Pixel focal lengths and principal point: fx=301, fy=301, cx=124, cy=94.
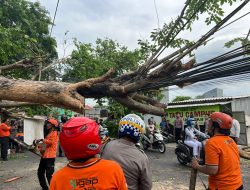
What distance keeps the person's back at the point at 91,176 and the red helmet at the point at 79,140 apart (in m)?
0.07

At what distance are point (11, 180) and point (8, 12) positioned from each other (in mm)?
9115

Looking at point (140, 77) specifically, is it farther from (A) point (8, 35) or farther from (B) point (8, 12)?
(B) point (8, 12)

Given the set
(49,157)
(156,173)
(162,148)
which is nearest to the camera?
(49,157)

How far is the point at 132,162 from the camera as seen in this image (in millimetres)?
2889

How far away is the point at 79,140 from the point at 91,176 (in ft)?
0.79

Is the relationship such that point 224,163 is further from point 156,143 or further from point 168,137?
point 168,137

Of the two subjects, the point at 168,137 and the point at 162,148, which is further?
the point at 168,137

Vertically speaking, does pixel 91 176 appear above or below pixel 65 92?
below

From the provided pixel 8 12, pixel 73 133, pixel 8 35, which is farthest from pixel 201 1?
pixel 8 12

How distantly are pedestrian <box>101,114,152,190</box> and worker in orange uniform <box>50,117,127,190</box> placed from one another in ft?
2.95

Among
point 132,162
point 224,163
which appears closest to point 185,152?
point 224,163

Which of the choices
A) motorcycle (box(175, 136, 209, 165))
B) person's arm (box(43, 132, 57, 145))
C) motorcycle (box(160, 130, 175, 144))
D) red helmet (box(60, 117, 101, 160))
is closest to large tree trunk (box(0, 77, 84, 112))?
red helmet (box(60, 117, 101, 160))

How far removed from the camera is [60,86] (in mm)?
3543

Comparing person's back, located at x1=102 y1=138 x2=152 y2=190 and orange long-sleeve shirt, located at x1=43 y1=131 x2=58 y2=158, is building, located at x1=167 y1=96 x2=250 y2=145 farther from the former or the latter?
person's back, located at x1=102 y1=138 x2=152 y2=190
